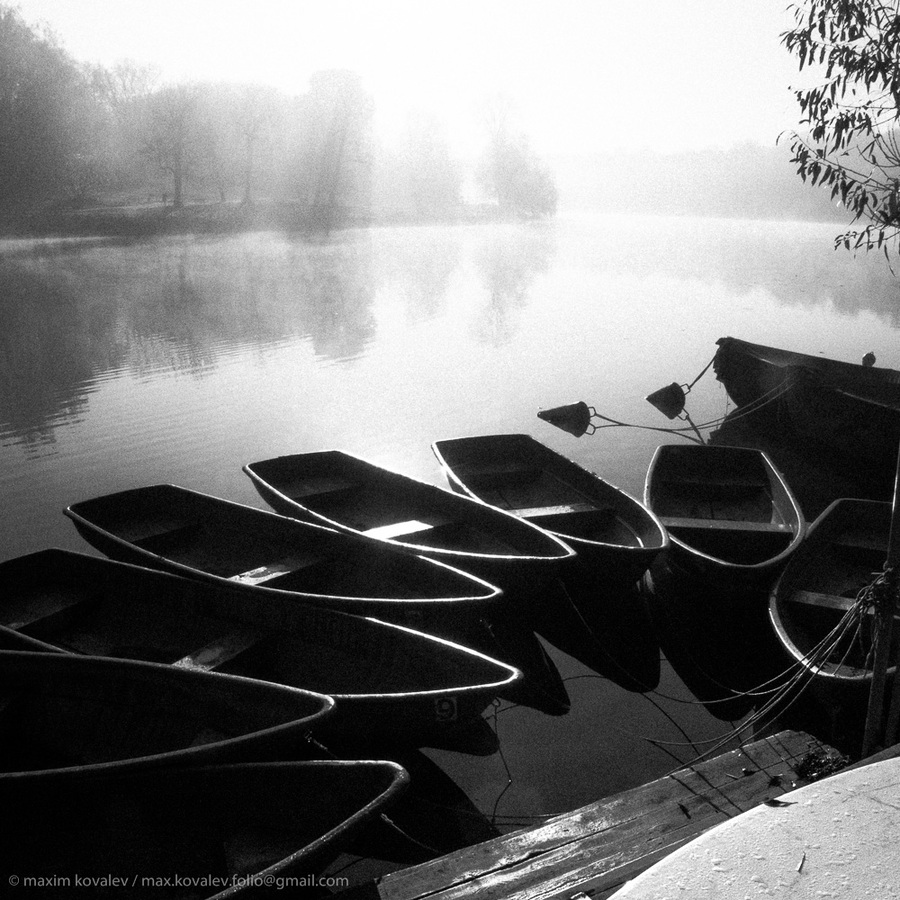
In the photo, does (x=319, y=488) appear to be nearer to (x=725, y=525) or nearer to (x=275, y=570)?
(x=275, y=570)

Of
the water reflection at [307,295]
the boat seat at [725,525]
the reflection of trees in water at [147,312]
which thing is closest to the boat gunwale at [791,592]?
the boat seat at [725,525]

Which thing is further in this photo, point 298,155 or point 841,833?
point 298,155

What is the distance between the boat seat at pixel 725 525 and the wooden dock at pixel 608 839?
4445mm

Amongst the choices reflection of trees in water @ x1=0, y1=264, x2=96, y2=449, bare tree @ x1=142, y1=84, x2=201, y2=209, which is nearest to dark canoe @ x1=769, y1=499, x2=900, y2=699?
reflection of trees in water @ x1=0, y1=264, x2=96, y2=449

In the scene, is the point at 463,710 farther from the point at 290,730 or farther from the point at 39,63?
the point at 39,63

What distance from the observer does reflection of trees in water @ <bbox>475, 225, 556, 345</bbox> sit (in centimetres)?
3091

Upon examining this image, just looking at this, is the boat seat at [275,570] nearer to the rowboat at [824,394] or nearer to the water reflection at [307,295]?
the water reflection at [307,295]

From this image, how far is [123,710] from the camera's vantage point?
583cm

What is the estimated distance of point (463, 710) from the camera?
5.69 m

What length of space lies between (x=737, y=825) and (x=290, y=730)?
2992 mm

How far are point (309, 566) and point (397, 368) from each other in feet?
51.5

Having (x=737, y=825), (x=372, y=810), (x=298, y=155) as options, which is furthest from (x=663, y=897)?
(x=298, y=155)

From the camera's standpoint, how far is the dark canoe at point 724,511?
834 centimetres

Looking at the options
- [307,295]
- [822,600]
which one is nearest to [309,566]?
[822,600]
